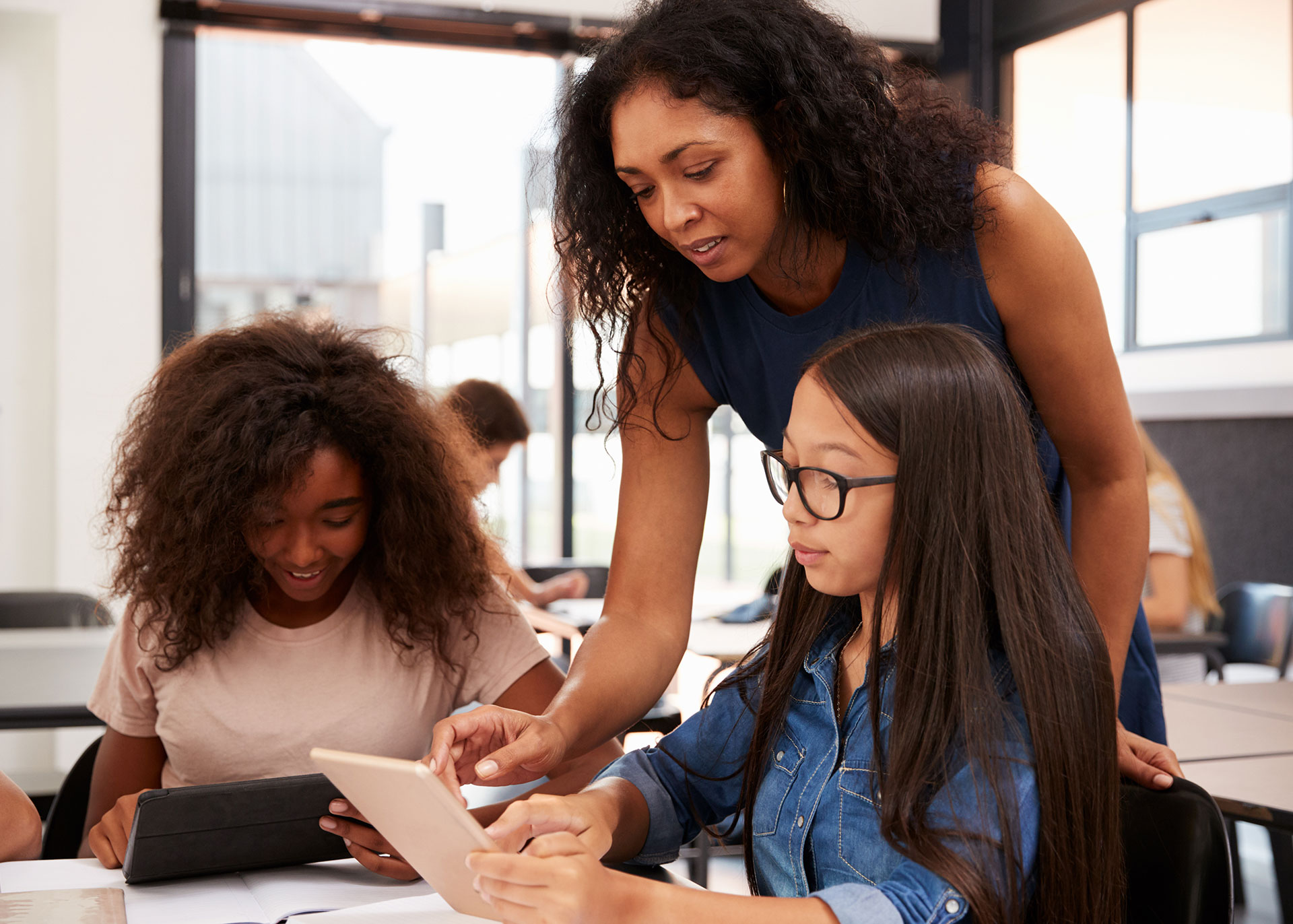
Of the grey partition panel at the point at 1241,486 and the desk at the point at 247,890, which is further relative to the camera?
the grey partition panel at the point at 1241,486

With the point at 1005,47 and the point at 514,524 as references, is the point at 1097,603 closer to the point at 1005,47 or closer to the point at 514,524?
the point at 514,524

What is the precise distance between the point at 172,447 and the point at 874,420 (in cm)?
91

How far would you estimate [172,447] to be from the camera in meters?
1.51

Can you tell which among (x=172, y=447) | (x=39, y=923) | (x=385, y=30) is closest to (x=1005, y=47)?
(x=385, y=30)

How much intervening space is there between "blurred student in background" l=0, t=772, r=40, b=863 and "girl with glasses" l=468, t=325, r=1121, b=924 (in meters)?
0.58

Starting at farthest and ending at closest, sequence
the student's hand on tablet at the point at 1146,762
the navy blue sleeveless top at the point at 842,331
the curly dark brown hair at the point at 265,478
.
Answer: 1. the curly dark brown hair at the point at 265,478
2. the navy blue sleeveless top at the point at 842,331
3. the student's hand on tablet at the point at 1146,762

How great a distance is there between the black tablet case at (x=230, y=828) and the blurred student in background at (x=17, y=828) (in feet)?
0.48

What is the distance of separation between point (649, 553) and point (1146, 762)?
1.88 ft

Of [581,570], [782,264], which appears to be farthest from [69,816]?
[581,570]

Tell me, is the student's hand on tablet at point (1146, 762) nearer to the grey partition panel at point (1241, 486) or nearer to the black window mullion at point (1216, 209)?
the grey partition panel at point (1241, 486)

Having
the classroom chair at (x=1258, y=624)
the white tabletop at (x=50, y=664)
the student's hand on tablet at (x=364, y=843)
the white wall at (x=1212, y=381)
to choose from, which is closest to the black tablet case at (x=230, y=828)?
the student's hand on tablet at (x=364, y=843)

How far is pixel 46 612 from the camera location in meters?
3.18

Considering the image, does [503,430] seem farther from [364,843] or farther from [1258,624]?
[364,843]

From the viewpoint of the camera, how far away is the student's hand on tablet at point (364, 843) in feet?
3.71
